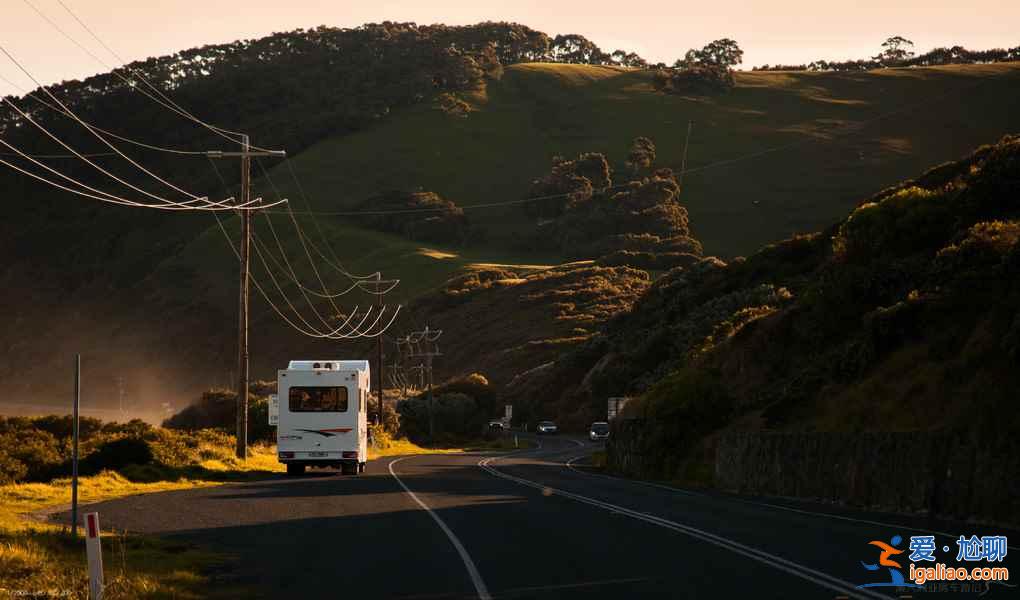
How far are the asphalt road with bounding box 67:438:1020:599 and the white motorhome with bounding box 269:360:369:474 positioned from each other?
7515mm

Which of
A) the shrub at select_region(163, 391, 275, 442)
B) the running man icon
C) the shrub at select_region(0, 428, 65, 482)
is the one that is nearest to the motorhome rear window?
the shrub at select_region(0, 428, 65, 482)

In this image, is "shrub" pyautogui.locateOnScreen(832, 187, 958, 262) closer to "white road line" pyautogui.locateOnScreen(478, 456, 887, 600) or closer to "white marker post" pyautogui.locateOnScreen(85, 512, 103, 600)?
"white road line" pyautogui.locateOnScreen(478, 456, 887, 600)

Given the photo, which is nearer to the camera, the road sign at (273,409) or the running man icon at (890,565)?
the running man icon at (890,565)

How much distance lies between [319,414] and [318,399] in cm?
53

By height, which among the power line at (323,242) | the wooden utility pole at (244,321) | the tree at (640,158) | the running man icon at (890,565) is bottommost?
the running man icon at (890,565)

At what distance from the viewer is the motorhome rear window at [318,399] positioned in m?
44.9

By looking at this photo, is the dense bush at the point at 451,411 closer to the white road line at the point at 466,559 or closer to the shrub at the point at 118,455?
the shrub at the point at 118,455

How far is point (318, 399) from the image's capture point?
148ft

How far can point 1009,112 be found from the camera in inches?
7854

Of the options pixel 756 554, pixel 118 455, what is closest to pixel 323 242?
pixel 118 455

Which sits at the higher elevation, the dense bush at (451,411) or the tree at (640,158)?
the tree at (640,158)

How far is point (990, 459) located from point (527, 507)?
9602mm

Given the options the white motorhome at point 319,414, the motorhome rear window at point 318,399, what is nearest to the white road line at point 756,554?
the white motorhome at point 319,414

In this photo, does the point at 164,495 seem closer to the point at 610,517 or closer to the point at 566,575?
the point at 610,517
